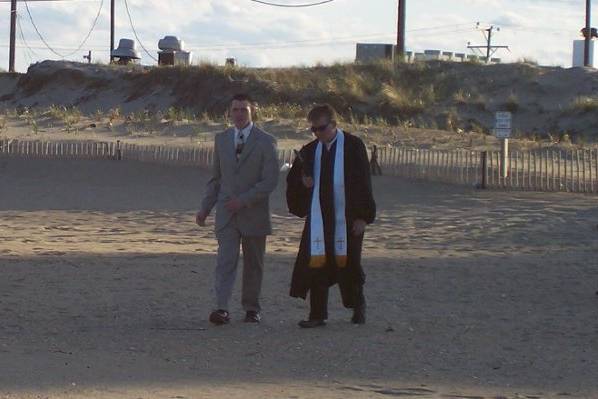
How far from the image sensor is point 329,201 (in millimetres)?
9305

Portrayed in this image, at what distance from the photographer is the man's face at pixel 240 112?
9484mm

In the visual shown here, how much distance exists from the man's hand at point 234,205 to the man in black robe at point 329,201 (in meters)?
0.39

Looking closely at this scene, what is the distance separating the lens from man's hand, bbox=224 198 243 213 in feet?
30.7

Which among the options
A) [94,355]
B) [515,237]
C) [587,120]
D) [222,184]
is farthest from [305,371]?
[587,120]

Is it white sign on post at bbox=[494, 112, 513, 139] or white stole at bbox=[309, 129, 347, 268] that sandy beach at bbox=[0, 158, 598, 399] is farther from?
white sign on post at bbox=[494, 112, 513, 139]

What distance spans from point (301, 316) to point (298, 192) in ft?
4.65

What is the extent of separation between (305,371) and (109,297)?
3.50 meters

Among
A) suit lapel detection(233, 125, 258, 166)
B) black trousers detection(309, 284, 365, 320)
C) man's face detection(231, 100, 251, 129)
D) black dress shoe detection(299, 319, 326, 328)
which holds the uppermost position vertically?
man's face detection(231, 100, 251, 129)

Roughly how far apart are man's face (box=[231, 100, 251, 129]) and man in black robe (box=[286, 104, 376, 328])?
52 cm

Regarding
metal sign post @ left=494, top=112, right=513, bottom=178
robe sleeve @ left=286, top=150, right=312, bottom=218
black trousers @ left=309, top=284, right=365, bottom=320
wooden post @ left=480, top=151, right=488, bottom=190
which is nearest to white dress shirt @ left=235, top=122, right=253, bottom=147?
robe sleeve @ left=286, top=150, right=312, bottom=218

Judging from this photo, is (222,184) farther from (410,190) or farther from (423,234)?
(410,190)

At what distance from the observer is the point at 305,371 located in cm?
800

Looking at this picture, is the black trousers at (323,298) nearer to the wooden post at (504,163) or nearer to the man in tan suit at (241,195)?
the man in tan suit at (241,195)

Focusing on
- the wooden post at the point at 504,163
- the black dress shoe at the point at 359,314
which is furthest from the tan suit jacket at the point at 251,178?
the wooden post at the point at 504,163
